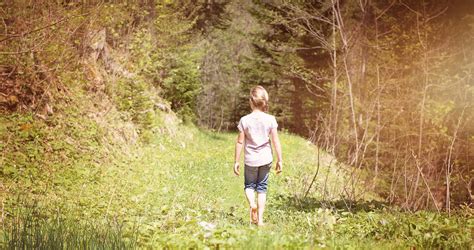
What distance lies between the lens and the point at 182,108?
2428 centimetres

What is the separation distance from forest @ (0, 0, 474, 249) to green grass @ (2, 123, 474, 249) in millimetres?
34

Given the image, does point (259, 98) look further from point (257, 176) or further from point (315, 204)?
point (315, 204)

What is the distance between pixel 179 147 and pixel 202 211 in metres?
12.3

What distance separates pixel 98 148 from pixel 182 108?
11.9m

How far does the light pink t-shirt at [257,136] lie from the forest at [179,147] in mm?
879

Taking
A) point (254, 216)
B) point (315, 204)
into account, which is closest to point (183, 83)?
point (315, 204)

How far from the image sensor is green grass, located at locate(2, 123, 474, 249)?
5.06m

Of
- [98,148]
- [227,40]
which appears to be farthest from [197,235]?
[227,40]

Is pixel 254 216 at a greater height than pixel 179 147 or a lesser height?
greater

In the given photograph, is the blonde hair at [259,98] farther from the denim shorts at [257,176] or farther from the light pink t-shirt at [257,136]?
the denim shorts at [257,176]

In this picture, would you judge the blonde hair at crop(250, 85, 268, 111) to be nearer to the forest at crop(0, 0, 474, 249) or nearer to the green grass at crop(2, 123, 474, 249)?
the forest at crop(0, 0, 474, 249)

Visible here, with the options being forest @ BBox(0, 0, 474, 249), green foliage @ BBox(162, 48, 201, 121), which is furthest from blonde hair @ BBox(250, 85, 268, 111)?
green foliage @ BBox(162, 48, 201, 121)

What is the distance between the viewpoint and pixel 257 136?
7.53m

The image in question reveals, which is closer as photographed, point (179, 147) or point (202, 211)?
point (202, 211)
